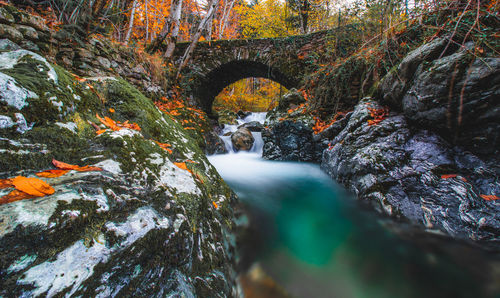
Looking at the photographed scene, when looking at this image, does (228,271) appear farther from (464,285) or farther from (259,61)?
(259,61)

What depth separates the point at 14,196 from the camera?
0.68 meters

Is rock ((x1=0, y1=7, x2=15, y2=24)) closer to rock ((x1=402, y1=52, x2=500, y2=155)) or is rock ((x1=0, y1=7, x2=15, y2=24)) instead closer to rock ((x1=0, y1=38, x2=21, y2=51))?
rock ((x1=0, y1=38, x2=21, y2=51))

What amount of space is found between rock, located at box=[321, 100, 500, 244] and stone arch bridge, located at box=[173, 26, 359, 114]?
5.74m

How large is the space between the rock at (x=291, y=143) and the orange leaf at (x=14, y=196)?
4.94 m

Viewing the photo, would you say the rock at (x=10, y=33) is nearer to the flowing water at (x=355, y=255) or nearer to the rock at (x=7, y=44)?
the rock at (x=7, y=44)

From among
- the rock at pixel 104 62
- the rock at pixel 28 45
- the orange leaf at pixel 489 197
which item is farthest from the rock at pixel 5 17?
the orange leaf at pixel 489 197

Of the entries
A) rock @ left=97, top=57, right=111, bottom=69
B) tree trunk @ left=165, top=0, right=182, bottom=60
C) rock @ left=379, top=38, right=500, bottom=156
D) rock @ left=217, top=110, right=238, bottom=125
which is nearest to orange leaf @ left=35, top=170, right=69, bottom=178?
rock @ left=379, top=38, right=500, bottom=156

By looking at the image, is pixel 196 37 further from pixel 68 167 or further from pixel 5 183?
pixel 5 183

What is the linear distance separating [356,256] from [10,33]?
18.6 ft

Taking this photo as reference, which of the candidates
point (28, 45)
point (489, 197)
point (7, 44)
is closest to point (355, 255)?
point (489, 197)

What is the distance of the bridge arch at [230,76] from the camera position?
27.8 ft

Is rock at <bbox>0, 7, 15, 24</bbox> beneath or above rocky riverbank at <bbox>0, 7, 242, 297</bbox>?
above

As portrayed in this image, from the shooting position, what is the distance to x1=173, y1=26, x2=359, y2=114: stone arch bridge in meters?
7.81

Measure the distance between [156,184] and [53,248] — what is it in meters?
0.55
